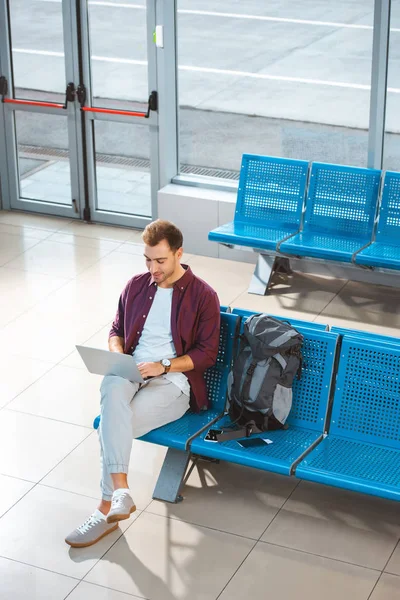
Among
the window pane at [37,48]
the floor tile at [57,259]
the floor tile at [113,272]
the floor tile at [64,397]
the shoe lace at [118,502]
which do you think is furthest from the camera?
the window pane at [37,48]

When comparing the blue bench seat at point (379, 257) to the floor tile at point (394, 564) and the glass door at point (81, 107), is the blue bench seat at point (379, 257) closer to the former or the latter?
the glass door at point (81, 107)

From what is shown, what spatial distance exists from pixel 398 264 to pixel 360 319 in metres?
0.51

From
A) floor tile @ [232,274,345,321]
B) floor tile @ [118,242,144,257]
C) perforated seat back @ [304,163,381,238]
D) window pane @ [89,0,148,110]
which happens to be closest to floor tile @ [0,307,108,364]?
floor tile @ [232,274,345,321]

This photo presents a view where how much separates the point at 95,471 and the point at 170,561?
87 cm

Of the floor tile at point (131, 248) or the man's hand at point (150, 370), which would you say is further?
the floor tile at point (131, 248)

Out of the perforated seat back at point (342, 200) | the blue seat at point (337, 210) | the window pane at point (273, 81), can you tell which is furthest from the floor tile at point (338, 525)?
the window pane at point (273, 81)

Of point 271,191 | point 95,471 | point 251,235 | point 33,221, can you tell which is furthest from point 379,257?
point 33,221

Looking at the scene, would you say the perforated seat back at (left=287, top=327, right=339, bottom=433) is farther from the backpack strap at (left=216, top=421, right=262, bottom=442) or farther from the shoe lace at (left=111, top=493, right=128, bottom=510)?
the shoe lace at (left=111, top=493, right=128, bottom=510)

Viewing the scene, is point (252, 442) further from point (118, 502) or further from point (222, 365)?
point (118, 502)

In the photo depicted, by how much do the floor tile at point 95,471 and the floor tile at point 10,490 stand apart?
0.35 ft

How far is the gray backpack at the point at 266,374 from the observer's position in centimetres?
451

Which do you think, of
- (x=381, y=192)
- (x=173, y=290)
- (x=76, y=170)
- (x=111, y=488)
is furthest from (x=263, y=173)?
(x=111, y=488)

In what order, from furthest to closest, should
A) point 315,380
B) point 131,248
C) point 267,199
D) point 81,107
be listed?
point 81,107 → point 131,248 → point 267,199 → point 315,380

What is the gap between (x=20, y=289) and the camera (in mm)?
7316
